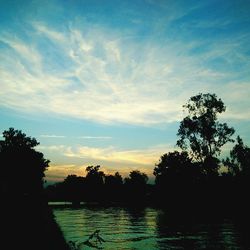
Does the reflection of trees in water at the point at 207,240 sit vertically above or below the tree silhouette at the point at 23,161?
below

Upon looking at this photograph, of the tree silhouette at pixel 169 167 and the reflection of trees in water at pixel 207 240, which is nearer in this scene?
the reflection of trees in water at pixel 207 240

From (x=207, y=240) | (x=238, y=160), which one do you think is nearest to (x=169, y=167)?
(x=238, y=160)

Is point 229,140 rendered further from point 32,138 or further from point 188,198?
point 32,138

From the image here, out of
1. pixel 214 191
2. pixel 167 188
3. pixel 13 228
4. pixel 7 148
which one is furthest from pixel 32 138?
pixel 13 228

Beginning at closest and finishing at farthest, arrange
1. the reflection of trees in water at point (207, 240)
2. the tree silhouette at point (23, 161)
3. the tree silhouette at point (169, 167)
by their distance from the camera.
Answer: the reflection of trees in water at point (207, 240), the tree silhouette at point (23, 161), the tree silhouette at point (169, 167)

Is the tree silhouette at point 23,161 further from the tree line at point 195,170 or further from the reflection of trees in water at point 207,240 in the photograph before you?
the reflection of trees in water at point 207,240

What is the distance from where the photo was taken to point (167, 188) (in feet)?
449

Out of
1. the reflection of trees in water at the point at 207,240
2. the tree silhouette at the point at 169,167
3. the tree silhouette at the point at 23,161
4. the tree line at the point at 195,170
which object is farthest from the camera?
the tree silhouette at the point at 169,167

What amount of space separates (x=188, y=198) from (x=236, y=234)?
210ft

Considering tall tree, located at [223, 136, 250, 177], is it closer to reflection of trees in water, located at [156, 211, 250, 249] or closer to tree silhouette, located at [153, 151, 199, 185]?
tree silhouette, located at [153, 151, 199, 185]

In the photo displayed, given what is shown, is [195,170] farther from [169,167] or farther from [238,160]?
[169,167]

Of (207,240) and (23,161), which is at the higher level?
(23,161)

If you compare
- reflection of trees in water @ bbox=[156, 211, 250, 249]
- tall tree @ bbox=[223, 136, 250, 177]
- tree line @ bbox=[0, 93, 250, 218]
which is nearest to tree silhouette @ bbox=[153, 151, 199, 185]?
tree line @ bbox=[0, 93, 250, 218]

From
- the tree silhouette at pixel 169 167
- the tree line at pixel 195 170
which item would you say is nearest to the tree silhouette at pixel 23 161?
the tree line at pixel 195 170
